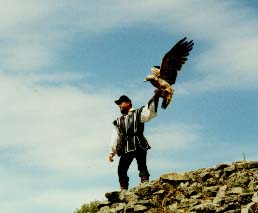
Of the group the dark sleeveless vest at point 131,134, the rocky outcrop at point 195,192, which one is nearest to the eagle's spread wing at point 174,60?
the dark sleeveless vest at point 131,134

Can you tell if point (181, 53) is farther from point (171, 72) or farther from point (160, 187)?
point (160, 187)

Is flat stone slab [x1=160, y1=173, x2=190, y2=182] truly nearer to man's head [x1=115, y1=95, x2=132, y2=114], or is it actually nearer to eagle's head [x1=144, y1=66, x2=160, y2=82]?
man's head [x1=115, y1=95, x2=132, y2=114]

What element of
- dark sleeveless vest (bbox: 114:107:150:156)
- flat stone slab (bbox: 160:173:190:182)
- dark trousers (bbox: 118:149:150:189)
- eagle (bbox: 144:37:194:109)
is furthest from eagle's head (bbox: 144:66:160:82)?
flat stone slab (bbox: 160:173:190:182)

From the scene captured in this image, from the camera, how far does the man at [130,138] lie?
12.4m

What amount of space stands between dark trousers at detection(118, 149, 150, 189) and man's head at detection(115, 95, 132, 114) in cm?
111

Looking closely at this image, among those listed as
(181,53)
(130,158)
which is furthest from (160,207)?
(181,53)

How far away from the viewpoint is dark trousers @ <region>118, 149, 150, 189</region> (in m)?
12.4

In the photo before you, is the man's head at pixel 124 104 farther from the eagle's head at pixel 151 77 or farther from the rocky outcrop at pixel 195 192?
the rocky outcrop at pixel 195 192

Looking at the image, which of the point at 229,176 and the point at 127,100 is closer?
the point at 229,176

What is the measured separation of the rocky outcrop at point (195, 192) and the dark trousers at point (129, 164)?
0.38m

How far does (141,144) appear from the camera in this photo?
1239cm

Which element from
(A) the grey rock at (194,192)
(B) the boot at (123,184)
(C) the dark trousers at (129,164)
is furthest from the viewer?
(B) the boot at (123,184)

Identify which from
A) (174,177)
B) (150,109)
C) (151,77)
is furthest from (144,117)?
(174,177)

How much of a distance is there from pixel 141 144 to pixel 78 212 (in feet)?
17.1
